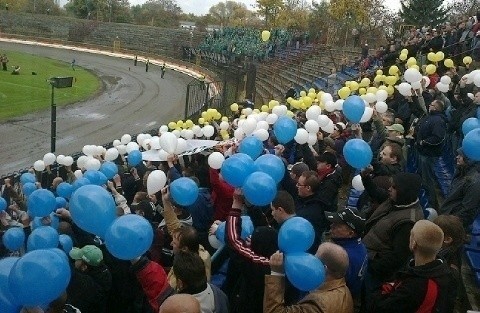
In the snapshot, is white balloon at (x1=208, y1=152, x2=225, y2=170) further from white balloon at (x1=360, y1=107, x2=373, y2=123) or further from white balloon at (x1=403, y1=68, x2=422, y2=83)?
white balloon at (x1=403, y1=68, x2=422, y2=83)

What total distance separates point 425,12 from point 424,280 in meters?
34.3

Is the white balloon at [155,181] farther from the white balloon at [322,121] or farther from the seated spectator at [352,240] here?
the white balloon at [322,121]

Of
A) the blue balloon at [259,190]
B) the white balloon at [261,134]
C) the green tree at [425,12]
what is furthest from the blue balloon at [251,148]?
the green tree at [425,12]

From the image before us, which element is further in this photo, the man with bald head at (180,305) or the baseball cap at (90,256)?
the baseball cap at (90,256)

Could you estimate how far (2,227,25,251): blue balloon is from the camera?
5.75m

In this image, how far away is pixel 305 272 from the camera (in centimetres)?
320

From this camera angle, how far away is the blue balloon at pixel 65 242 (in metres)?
4.96

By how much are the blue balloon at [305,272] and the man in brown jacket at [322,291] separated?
0.05m

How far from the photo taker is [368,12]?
4291 cm

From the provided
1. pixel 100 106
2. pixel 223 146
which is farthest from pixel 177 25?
pixel 223 146

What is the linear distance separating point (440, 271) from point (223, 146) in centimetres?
459

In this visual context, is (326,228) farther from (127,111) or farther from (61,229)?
(127,111)

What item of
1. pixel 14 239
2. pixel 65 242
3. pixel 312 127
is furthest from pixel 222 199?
pixel 14 239

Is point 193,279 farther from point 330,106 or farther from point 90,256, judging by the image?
point 330,106
